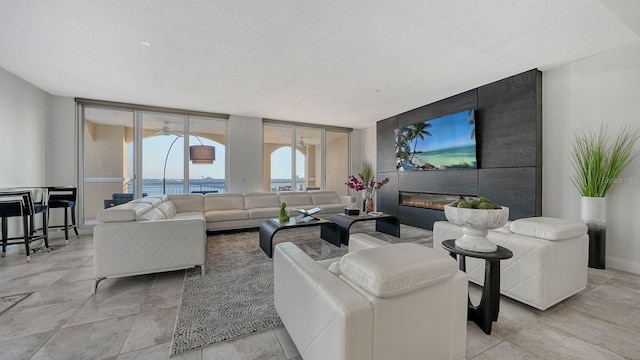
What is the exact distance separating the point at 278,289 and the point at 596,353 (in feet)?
6.59

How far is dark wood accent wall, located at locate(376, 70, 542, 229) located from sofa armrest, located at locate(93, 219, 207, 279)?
13.8 ft

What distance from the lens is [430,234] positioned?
4520 millimetres

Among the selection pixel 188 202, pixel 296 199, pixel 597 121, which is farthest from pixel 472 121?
pixel 188 202

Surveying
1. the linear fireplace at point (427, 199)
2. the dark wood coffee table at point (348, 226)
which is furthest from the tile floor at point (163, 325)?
the linear fireplace at point (427, 199)

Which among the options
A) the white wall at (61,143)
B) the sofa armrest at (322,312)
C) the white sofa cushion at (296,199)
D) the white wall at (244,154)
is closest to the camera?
the sofa armrest at (322,312)

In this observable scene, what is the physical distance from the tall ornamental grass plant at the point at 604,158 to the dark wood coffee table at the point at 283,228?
317cm

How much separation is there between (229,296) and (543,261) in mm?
2591

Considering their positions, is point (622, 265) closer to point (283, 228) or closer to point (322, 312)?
point (322, 312)

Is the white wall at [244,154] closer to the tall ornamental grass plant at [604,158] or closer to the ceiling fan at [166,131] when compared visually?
the ceiling fan at [166,131]

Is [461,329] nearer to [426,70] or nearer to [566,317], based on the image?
[566,317]

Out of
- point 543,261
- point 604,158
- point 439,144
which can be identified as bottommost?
point 543,261

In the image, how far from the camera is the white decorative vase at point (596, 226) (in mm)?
2770

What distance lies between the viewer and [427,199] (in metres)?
5.06

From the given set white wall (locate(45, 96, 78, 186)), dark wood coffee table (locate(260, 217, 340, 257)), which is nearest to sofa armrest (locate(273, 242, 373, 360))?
dark wood coffee table (locate(260, 217, 340, 257))
